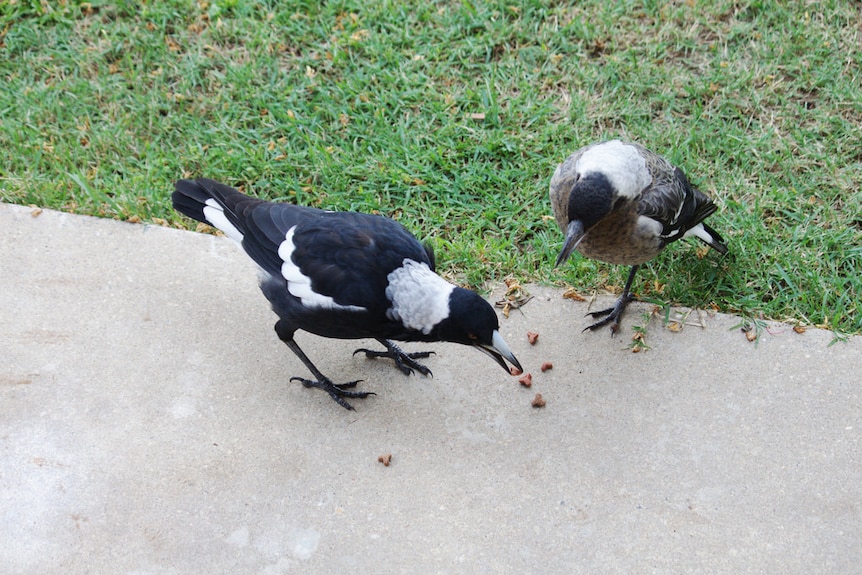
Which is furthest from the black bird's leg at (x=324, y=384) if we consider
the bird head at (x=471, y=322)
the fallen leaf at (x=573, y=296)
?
the fallen leaf at (x=573, y=296)

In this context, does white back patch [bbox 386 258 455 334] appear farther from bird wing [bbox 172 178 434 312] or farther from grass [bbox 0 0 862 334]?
grass [bbox 0 0 862 334]

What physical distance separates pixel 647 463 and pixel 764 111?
99.8 inches

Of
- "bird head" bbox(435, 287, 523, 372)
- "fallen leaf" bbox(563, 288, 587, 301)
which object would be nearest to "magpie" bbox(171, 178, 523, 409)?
"bird head" bbox(435, 287, 523, 372)

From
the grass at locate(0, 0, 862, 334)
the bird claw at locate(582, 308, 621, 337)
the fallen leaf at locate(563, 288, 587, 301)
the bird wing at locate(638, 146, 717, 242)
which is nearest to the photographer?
the bird wing at locate(638, 146, 717, 242)

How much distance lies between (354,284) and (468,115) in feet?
6.67

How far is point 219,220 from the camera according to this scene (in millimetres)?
3730

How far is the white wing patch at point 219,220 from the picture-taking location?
Result: 12.1 ft

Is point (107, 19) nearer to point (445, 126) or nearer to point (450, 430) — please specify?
point (445, 126)

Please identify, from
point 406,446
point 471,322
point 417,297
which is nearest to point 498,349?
point 471,322

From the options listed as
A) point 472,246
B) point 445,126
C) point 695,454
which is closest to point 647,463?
point 695,454

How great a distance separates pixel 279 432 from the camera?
3578 mm

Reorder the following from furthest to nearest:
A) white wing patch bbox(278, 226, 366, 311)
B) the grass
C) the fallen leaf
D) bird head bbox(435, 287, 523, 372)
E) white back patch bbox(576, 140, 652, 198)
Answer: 1. the grass
2. the fallen leaf
3. white back patch bbox(576, 140, 652, 198)
4. white wing patch bbox(278, 226, 366, 311)
5. bird head bbox(435, 287, 523, 372)

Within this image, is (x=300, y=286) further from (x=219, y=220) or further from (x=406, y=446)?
(x=406, y=446)

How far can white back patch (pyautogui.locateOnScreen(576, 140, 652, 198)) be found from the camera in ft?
11.0
